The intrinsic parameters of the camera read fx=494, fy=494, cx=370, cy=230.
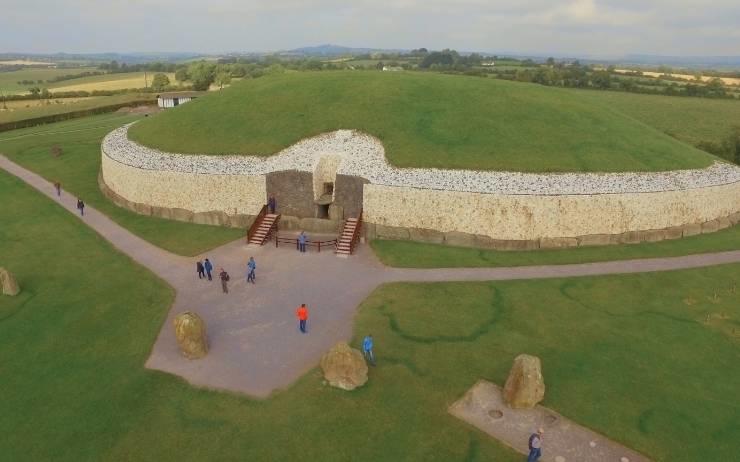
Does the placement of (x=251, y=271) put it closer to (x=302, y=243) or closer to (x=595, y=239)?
(x=302, y=243)

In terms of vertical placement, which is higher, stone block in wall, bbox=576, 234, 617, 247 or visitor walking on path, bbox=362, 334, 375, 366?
stone block in wall, bbox=576, 234, 617, 247

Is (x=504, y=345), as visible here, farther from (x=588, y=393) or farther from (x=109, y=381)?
(x=109, y=381)

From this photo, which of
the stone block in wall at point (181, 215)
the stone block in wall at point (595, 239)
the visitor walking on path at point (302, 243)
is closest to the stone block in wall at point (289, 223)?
the visitor walking on path at point (302, 243)

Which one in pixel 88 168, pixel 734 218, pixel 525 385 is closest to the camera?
pixel 525 385

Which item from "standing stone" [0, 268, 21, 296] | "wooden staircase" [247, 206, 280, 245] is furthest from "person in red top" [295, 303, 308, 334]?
"standing stone" [0, 268, 21, 296]

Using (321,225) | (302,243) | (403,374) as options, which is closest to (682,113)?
(321,225)

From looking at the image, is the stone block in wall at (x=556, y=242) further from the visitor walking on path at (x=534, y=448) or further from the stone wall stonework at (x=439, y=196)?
the visitor walking on path at (x=534, y=448)

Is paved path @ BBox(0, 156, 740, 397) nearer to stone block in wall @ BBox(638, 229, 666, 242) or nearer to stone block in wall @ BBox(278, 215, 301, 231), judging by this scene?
stone block in wall @ BBox(638, 229, 666, 242)
